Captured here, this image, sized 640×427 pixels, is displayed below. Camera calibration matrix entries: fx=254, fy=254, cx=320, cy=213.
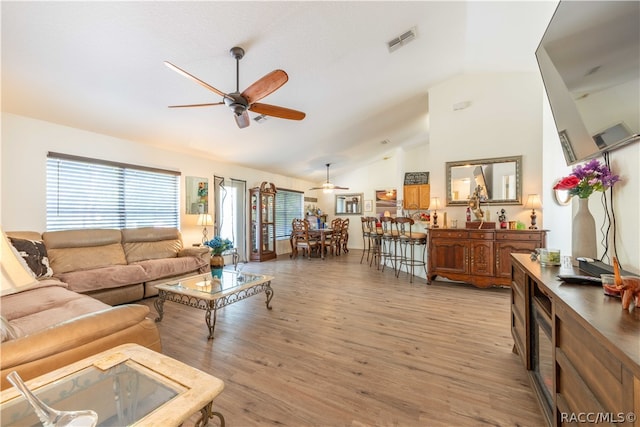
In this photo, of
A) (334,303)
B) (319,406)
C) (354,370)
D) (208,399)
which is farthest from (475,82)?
(208,399)

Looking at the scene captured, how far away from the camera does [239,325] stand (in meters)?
2.66

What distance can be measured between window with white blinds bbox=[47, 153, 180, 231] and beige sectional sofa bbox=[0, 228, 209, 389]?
1.11 feet

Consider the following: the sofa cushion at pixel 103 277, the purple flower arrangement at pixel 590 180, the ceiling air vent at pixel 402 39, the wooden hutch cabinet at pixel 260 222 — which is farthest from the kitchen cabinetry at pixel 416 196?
the sofa cushion at pixel 103 277

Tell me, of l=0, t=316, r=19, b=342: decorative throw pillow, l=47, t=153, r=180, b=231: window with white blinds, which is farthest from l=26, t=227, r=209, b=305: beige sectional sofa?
l=0, t=316, r=19, b=342: decorative throw pillow

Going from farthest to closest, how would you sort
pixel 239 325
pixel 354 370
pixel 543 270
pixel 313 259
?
pixel 313 259, pixel 239 325, pixel 354 370, pixel 543 270

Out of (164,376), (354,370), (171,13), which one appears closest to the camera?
(164,376)

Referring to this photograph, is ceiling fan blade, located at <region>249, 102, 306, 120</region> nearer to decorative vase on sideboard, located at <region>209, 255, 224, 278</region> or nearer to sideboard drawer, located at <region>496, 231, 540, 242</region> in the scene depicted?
decorative vase on sideboard, located at <region>209, 255, 224, 278</region>

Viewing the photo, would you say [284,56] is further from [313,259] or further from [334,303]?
[313,259]

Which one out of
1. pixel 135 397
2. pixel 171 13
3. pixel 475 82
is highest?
pixel 475 82

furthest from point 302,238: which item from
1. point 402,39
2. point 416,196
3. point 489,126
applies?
point 402,39

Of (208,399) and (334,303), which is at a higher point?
(208,399)

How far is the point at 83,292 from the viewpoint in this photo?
2836mm

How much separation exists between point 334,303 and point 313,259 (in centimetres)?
333

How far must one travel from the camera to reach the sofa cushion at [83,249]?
9.96 feet
